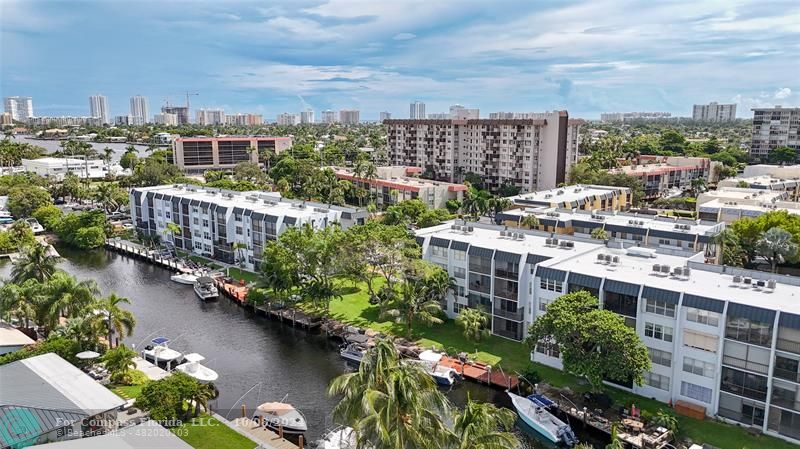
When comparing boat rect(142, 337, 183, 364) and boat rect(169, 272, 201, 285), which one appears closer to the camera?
boat rect(142, 337, 183, 364)

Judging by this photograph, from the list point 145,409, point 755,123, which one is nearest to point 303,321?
point 145,409

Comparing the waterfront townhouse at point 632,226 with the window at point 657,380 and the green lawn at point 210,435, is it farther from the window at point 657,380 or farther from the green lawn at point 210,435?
the green lawn at point 210,435

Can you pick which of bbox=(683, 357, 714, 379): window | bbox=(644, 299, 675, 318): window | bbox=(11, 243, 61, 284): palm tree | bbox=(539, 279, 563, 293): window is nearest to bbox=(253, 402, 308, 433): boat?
bbox=(539, 279, 563, 293): window

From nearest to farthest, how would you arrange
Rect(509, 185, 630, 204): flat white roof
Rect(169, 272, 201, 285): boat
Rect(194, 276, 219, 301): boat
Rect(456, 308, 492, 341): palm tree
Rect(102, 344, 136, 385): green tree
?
Rect(102, 344, 136, 385): green tree → Rect(456, 308, 492, 341): palm tree → Rect(194, 276, 219, 301): boat → Rect(169, 272, 201, 285): boat → Rect(509, 185, 630, 204): flat white roof

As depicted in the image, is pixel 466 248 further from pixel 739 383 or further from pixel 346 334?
pixel 739 383

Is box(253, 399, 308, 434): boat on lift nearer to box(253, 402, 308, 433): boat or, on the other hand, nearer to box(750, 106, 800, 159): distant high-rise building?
box(253, 402, 308, 433): boat

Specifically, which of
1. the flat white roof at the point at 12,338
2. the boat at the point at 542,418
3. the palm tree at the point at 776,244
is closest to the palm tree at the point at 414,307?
the boat at the point at 542,418
